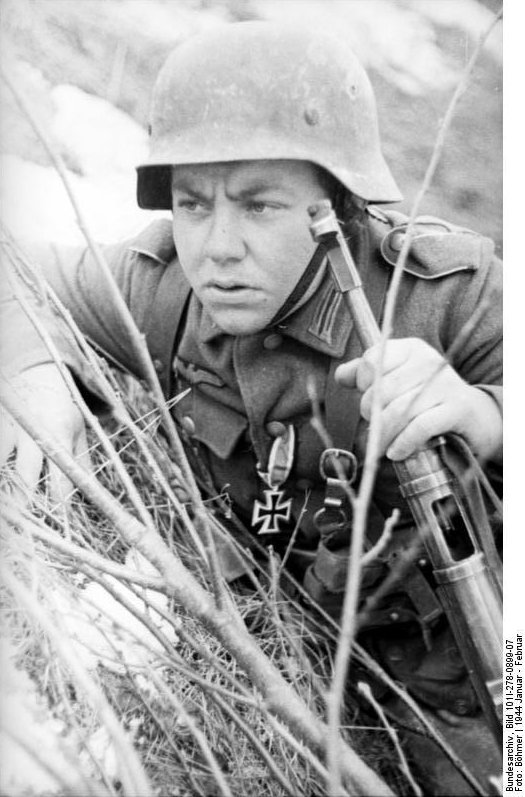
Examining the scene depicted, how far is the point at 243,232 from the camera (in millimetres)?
1141

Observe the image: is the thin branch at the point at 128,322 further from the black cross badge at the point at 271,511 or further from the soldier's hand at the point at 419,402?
the black cross badge at the point at 271,511

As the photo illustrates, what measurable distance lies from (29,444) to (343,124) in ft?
2.24

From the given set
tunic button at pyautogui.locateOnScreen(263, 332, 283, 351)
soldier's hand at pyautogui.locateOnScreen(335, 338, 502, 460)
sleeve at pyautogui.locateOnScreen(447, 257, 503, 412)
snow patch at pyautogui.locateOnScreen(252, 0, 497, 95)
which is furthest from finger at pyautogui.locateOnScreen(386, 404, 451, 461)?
snow patch at pyautogui.locateOnScreen(252, 0, 497, 95)

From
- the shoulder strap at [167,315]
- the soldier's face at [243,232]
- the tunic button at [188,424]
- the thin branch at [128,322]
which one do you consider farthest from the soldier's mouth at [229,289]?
the thin branch at [128,322]

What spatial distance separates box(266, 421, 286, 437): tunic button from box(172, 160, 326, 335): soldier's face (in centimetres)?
20

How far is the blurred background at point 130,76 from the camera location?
1145 millimetres

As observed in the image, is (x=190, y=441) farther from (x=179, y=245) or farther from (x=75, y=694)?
(x=75, y=694)

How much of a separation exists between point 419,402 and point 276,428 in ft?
1.21

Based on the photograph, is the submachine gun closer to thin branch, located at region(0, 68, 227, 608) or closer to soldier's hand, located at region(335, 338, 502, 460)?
soldier's hand, located at region(335, 338, 502, 460)

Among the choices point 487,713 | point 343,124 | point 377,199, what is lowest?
point 487,713

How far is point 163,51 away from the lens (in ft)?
3.95

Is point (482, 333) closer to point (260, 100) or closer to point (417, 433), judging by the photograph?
point (417, 433)

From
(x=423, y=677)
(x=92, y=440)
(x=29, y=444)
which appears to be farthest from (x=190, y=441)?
(x=423, y=677)

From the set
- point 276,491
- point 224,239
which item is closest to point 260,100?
point 224,239
